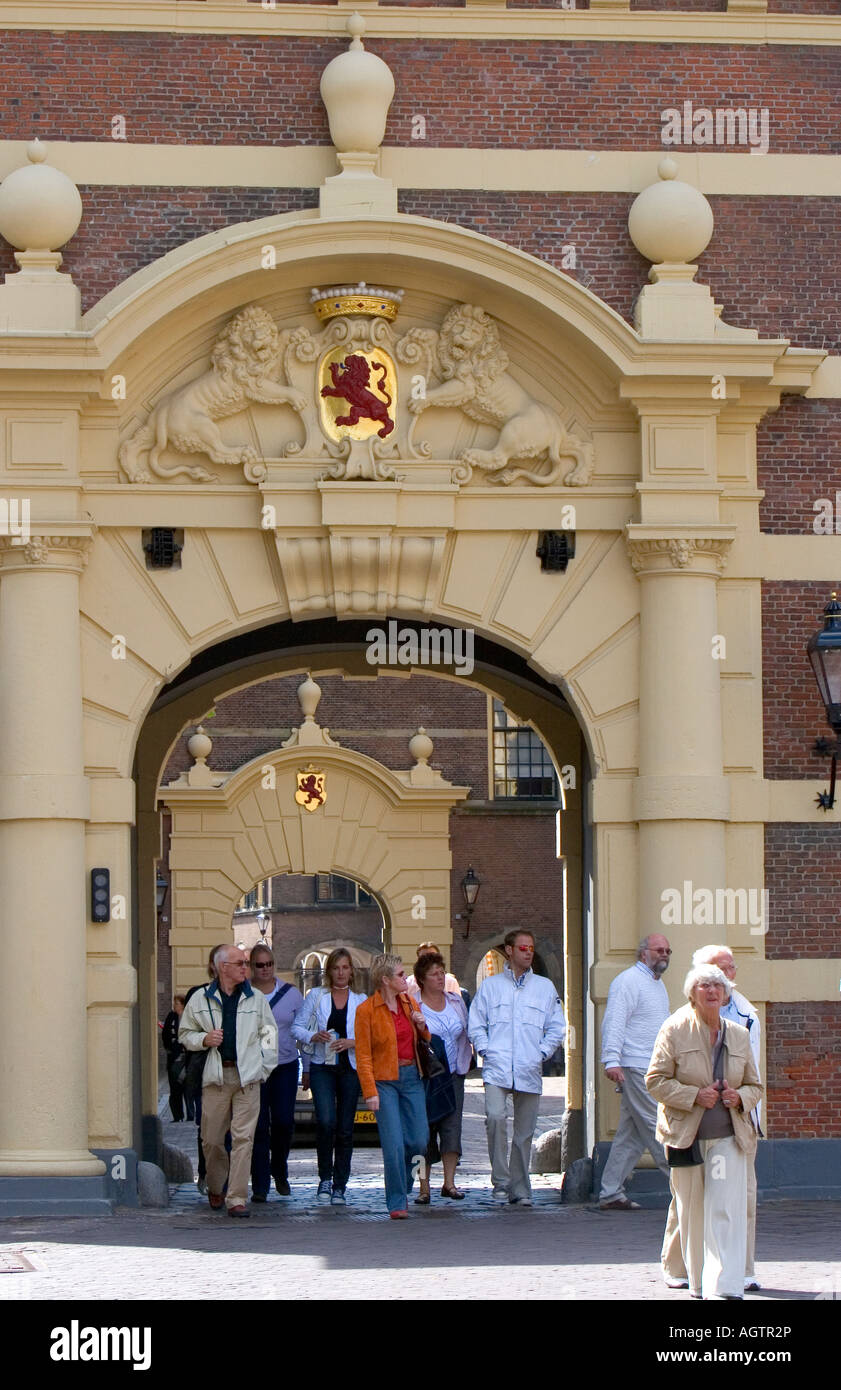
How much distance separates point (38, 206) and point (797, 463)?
519cm

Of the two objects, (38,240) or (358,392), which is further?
(358,392)

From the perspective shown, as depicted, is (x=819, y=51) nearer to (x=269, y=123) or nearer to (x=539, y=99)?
(x=539, y=99)

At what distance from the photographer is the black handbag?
10.2 m

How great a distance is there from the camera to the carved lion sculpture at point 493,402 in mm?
15414

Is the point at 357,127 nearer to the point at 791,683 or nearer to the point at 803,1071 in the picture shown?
the point at 791,683

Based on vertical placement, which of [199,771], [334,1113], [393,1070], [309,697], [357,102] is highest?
[357,102]

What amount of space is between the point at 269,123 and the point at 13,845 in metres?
4.98

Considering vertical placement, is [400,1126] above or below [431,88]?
below

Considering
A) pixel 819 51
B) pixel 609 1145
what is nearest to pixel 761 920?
pixel 609 1145

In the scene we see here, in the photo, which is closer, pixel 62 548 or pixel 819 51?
pixel 62 548

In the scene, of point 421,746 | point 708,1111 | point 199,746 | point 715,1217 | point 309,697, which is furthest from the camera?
point 421,746

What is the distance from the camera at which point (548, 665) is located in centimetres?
1555

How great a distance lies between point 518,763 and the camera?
135 ft

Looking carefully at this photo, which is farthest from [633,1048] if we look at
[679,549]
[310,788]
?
[310,788]
